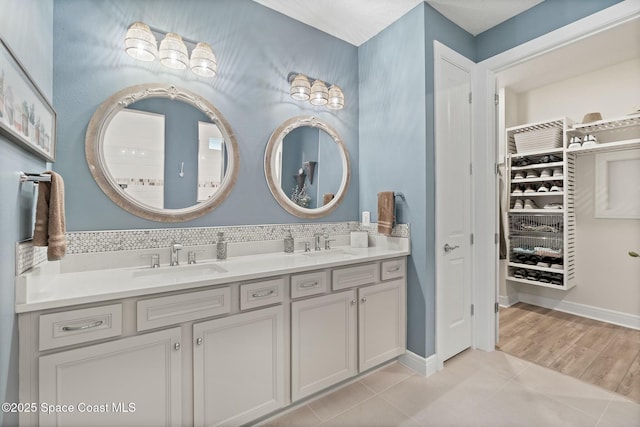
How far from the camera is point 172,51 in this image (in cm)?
179

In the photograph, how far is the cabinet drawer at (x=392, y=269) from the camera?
2168 millimetres

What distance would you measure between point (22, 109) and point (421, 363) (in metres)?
2.65

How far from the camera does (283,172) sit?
7.72 ft

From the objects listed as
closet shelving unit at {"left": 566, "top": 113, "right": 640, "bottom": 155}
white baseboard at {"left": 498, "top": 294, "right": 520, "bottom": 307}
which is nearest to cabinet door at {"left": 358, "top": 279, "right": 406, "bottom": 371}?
white baseboard at {"left": 498, "top": 294, "right": 520, "bottom": 307}

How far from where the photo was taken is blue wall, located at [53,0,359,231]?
5.35 ft

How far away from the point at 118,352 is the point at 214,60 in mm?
1728

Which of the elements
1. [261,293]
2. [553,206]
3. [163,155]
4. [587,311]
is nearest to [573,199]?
[553,206]

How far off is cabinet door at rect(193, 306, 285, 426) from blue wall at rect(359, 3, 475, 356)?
114 centimetres

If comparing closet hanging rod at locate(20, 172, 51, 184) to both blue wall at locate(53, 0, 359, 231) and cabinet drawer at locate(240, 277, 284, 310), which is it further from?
cabinet drawer at locate(240, 277, 284, 310)

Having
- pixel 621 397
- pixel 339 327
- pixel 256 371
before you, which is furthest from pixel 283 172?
pixel 621 397

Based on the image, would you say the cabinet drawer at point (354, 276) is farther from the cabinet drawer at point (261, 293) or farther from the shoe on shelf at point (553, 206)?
the shoe on shelf at point (553, 206)

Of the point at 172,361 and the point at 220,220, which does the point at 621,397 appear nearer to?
the point at 172,361

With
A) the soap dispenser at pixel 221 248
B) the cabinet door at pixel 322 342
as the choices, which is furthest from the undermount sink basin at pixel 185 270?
the cabinet door at pixel 322 342

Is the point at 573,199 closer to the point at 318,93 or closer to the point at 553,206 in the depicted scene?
the point at 553,206
